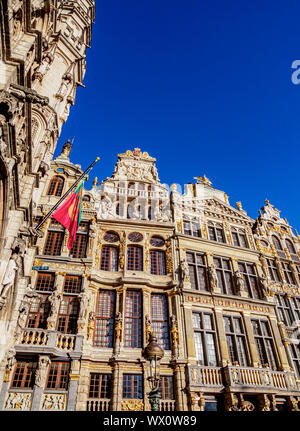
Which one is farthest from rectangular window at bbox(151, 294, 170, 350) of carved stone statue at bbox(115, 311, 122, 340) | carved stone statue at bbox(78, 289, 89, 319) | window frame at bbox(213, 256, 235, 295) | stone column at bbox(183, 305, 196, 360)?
window frame at bbox(213, 256, 235, 295)

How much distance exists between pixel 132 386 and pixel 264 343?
9.44m

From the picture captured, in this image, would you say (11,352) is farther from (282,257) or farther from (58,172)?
(282,257)

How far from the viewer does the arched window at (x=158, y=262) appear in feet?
65.5

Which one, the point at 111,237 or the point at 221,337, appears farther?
the point at 111,237

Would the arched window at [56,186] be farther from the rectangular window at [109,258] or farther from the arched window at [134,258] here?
the arched window at [134,258]

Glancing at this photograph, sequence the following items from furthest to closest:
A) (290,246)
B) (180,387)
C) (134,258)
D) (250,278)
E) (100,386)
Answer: (290,246), (250,278), (134,258), (180,387), (100,386)

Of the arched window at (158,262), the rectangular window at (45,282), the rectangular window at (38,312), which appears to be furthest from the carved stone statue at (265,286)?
the rectangular window at (38,312)

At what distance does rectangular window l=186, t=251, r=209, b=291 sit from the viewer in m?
20.3

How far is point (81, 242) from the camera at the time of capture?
19.4m

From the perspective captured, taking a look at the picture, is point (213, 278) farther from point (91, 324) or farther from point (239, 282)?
point (91, 324)

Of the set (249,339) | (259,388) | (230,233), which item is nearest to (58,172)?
(230,233)

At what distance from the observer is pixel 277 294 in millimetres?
22594

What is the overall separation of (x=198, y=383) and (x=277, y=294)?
34.5ft

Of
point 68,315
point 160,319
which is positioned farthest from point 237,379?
point 68,315
